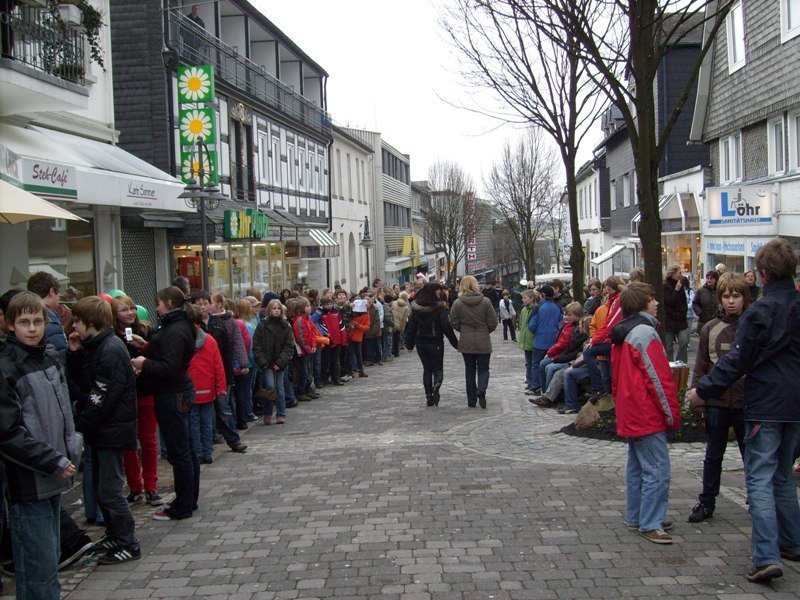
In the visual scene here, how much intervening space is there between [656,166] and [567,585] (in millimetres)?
6415

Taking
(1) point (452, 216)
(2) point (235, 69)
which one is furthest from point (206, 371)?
(1) point (452, 216)

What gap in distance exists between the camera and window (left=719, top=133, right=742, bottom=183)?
75.6 feet

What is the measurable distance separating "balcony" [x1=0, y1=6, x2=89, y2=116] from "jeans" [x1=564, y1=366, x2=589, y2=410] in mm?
8104

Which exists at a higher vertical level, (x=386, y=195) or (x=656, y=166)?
(x=386, y=195)

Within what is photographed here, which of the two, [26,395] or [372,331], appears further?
[372,331]

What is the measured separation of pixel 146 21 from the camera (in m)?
20.5

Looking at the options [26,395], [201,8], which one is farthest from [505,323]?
[26,395]

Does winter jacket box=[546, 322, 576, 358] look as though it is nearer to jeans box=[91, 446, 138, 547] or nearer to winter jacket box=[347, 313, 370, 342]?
winter jacket box=[347, 313, 370, 342]

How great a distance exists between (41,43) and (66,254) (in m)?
4.34

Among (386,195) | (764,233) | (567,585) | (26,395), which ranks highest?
(386,195)

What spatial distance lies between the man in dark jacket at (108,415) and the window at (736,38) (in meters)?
19.5

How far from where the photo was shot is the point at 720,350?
6543 millimetres

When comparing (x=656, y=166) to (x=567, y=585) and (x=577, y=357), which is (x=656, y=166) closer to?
(x=577, y=357)

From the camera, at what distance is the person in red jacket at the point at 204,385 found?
830 centimetres
